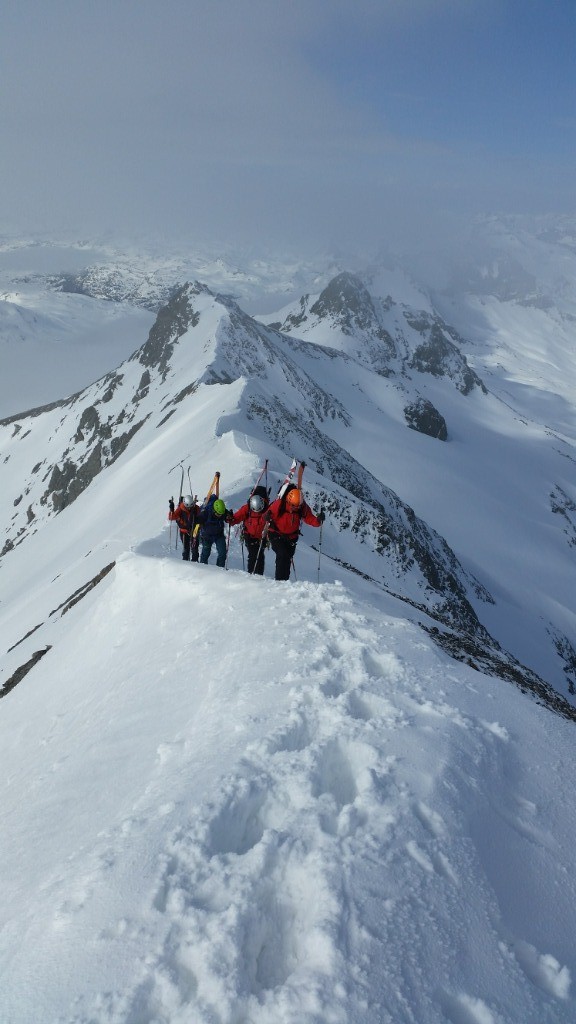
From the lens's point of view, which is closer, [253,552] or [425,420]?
[253,552]

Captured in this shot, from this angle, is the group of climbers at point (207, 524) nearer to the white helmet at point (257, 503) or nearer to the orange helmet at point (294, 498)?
the white helmet at point (257, 503)

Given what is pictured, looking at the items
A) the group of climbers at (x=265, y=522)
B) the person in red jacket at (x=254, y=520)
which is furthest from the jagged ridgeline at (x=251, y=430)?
the person in red jacket at (x=254, y=520)

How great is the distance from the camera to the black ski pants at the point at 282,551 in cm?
1231

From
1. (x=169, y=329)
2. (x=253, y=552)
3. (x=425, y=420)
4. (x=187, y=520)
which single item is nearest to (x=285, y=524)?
(x=253, y=552)

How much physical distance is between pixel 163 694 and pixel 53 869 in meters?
2.91

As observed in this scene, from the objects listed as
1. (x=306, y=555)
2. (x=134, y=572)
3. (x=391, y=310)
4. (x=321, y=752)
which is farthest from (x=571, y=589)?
(x=391, y=310)

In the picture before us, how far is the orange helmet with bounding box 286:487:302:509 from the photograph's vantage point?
11.9 m

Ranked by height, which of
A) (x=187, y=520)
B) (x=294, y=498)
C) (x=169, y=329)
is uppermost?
(x=169, y=329)

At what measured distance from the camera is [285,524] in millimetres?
12227

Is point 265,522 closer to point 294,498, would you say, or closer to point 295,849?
point 294,498

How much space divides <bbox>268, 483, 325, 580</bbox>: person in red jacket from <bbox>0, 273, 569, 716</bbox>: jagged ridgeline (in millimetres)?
5631

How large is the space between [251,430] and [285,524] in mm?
22064

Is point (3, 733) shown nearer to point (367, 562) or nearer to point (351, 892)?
point (351, 892)

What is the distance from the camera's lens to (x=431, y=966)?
390 cm
